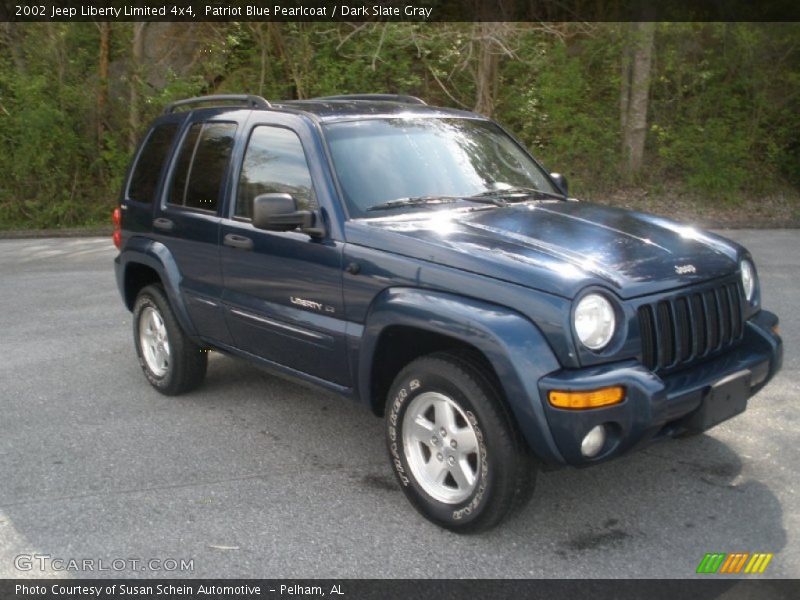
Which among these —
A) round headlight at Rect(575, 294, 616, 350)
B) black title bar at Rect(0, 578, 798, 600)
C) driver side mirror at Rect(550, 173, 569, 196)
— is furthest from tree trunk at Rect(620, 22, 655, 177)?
black title bar at Rect(0, 578, 798, 600)

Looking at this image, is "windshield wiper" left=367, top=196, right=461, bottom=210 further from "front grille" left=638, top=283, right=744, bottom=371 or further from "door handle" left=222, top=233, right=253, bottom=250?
"front grille" left=638, top=283, right=744, bottom=371

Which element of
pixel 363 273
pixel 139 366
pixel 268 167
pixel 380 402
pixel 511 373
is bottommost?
pixel 139 366

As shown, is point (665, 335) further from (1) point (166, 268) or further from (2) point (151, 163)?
(2) point (151, 163)

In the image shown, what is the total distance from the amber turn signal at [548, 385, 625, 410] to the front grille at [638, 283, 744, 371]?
288 mm

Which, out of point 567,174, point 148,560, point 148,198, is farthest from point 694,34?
point 148,560

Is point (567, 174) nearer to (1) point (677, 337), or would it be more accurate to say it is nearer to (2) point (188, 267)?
(2) point (188, 267)

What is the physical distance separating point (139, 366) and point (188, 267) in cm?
160

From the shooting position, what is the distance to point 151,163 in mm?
6203

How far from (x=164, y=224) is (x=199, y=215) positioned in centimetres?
45

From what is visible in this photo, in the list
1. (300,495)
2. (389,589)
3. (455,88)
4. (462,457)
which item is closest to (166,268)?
(300,495)

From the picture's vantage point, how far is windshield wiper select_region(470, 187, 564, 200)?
4933 mm

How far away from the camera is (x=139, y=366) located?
6.84 metres

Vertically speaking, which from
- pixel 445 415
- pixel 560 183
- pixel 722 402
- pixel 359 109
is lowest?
pixel 445 415

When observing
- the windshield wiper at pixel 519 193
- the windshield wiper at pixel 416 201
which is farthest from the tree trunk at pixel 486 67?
the windshield wiper at pixel 416 201
